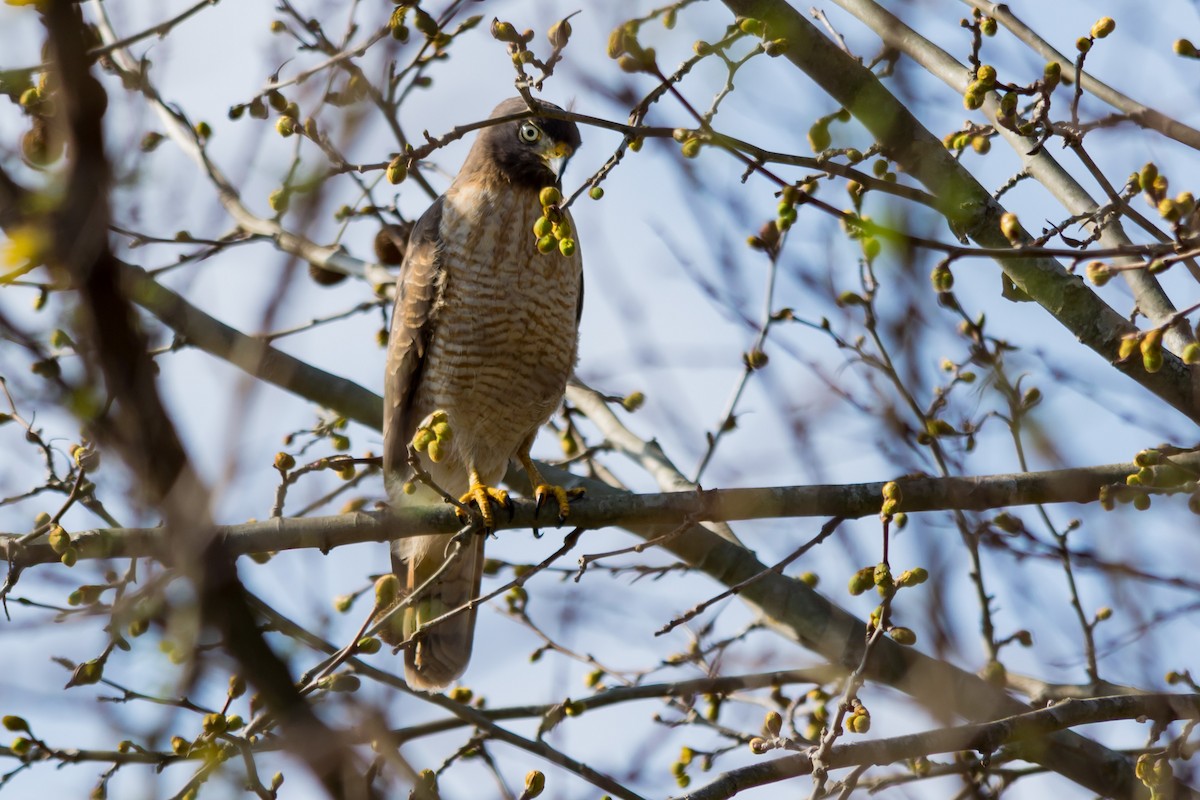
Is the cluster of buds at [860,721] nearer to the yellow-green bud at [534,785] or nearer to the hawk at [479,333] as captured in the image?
the yellow-green bud at [534,785]

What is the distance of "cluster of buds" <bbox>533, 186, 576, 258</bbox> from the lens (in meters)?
3.53

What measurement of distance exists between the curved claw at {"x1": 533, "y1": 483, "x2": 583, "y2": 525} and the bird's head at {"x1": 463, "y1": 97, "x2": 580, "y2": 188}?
1508 millimetres

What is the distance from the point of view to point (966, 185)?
3787 millimetres

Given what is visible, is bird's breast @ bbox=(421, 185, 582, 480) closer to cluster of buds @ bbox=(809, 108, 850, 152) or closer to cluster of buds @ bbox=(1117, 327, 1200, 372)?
cluster of buds @ bbox=(809, 108, 850, 152)

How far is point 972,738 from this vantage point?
3.21 meters

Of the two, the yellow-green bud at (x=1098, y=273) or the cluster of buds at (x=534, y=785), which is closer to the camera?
the yellow-green bud at (x=1098, y=273)

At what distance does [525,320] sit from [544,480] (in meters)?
0.76

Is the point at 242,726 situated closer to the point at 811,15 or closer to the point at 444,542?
the point at 444,542

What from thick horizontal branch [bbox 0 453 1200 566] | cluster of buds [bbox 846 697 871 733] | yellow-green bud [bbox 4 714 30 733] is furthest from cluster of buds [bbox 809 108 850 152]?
yellow-green bud [bbox 4 714 30 733]

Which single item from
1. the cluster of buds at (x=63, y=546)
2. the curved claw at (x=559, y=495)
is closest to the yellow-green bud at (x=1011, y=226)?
the curved claw at (x=559, y=495)

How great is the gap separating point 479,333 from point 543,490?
0.93m

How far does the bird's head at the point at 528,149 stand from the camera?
19.8ft

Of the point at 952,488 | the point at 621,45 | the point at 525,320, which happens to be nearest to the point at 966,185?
the point at 952,488

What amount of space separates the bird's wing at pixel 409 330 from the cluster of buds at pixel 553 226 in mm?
2175
